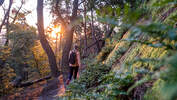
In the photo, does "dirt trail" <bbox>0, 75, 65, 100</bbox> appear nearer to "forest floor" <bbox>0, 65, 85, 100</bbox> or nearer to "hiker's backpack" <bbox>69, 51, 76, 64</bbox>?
"forest floor" <bbox>0, 65, 85, 100</bbox>

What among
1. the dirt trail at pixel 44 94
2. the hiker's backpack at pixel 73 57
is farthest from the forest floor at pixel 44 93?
the hiker's backpack at pixel 73 57

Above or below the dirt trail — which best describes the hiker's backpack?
above

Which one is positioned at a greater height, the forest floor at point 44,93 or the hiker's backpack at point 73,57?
the hiker's backpack at point 73,57

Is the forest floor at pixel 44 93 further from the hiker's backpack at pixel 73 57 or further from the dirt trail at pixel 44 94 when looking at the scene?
the hiker's backpack at pixel 73 57

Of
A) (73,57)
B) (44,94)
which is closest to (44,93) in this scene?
(44,94)

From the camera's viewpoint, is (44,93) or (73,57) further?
(44,93)

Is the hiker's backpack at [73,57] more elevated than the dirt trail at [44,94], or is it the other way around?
the hiker's backpack at [73,57]

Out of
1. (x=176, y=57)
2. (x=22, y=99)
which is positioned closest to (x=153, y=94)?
(x=176, y=57)

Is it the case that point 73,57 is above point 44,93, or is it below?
above

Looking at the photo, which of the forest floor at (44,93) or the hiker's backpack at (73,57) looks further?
the forest floor at (44,93)

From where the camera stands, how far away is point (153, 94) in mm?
1325

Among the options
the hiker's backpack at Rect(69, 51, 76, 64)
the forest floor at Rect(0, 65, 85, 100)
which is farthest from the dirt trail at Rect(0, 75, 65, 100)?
the hiker's backpack at Rect(69, 51, 76, 64)

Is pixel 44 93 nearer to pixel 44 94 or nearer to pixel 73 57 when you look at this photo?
pixel 44 94

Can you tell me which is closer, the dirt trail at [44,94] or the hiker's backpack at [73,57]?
the hiker's backpack at [73,57]
